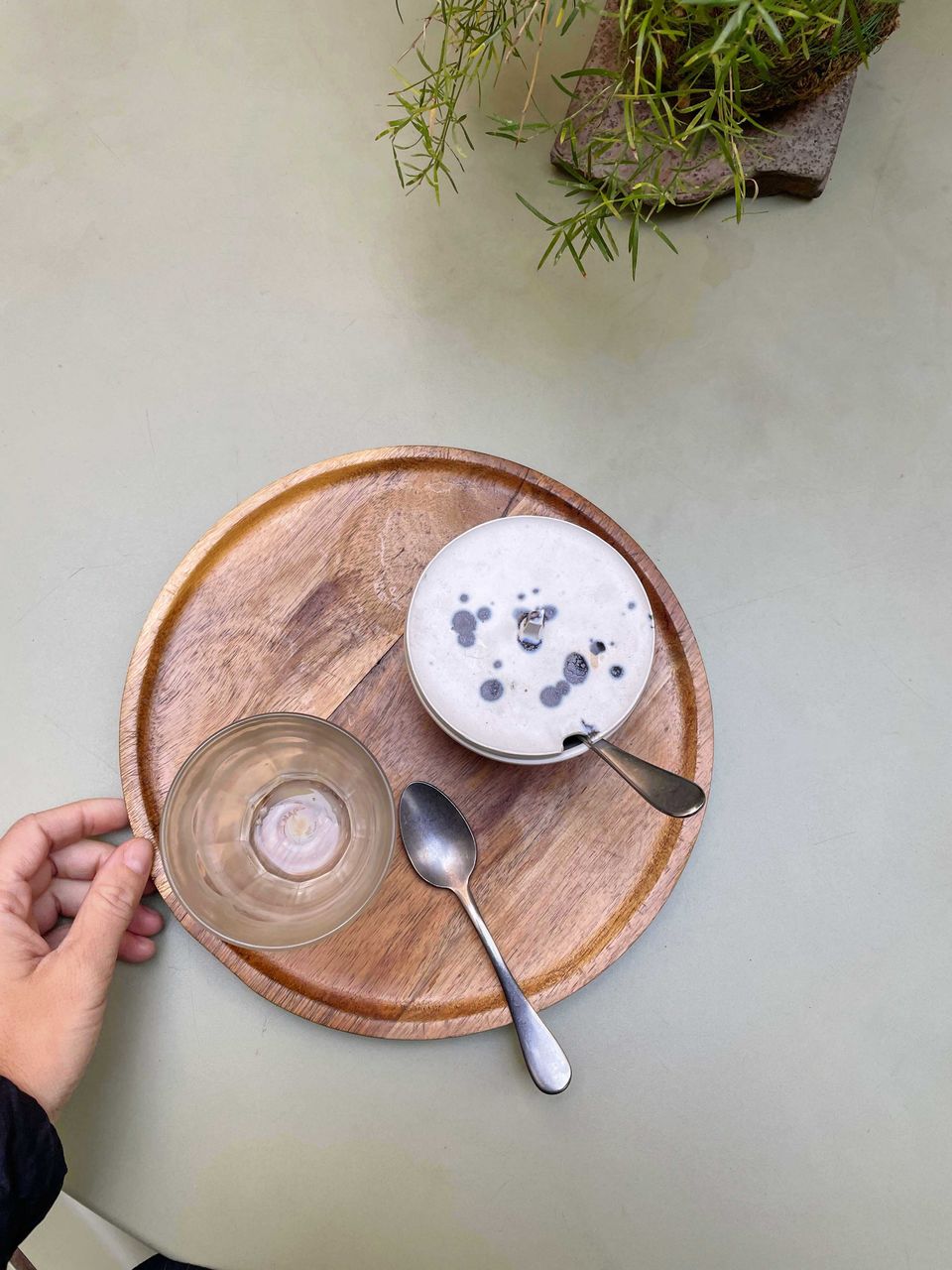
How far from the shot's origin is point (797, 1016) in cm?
94

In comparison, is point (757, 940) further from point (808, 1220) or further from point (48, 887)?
point (48, 887)

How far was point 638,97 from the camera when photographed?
0.71 meters

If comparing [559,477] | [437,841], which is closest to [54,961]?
[437,841]

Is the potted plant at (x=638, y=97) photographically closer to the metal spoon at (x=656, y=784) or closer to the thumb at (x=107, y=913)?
the metal spoon at (x=656, y=784)

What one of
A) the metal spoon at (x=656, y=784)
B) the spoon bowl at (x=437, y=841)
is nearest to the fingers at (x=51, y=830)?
the spoon bowl at (x=437, y=841)

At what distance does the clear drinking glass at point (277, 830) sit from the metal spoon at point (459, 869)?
1.9 inches

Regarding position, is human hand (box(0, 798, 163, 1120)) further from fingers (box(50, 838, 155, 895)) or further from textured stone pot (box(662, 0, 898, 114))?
textured stone pot (box(662, 0, 898, 114))

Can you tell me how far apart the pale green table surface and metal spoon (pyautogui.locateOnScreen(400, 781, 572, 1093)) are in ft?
0.21

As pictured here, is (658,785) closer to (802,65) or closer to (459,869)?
(459,869)

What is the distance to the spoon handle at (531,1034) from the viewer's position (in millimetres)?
830

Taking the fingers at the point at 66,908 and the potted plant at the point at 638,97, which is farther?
the fingers at the point at 66,908

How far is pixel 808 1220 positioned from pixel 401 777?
0.61m

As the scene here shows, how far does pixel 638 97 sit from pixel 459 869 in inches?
26.4

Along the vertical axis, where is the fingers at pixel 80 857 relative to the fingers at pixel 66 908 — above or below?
above
